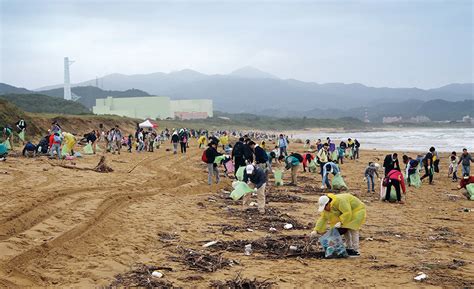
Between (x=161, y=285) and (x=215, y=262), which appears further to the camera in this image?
(x=215, y=262)

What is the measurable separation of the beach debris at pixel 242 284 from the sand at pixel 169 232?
0.55 ft

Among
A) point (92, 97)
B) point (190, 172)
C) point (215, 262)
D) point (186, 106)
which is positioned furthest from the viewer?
point (92, 97)

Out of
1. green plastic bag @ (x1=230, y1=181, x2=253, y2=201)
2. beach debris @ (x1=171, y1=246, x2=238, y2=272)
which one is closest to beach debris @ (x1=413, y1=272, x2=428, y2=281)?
beach debris @ (x1=171, y1=246, x2=238, y2=272)

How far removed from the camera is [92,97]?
493 ft

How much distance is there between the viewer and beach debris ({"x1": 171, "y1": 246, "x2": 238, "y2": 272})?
758 centimetres

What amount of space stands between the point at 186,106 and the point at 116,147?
80.3 m

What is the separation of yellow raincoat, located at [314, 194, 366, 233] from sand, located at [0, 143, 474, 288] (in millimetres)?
580

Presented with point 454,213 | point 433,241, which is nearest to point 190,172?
point 454,213

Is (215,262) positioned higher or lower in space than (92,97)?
lower

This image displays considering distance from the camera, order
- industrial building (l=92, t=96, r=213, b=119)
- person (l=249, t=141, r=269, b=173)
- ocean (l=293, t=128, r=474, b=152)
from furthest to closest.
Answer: industrial building (l=92, t=96, r=213, b=119)
ocean (l=293, t=128, r=474, b=152)
person (l=249, t=141, r=269, b=173)

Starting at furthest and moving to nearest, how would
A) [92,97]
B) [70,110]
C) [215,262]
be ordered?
[92,97] < [70,110] < [215,262]

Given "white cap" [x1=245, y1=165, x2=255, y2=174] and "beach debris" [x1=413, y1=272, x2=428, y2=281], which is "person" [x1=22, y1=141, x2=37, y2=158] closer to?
"white cap" [x1=245, y1=165, x2=255, y2=174]

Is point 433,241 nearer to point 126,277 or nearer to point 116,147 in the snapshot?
point 126,277

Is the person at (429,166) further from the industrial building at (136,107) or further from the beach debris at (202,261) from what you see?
the industrial building at (136,107)
